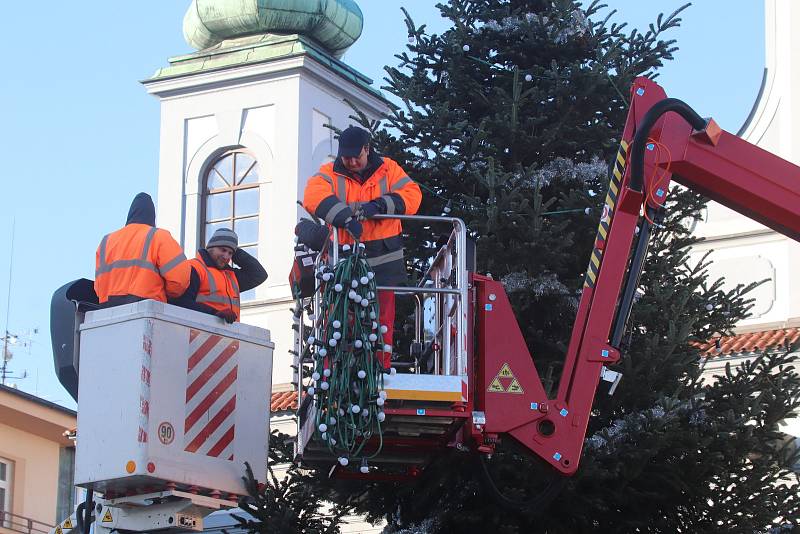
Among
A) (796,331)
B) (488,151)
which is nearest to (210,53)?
(796,331)

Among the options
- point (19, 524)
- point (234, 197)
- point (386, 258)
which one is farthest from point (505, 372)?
point (234, 197)

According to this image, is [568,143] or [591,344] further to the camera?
[568,143]

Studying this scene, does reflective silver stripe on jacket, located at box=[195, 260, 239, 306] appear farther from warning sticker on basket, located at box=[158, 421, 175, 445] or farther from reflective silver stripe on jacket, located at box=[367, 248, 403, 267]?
warning sticker on basket, located at box=[158, 421, 175, 445]

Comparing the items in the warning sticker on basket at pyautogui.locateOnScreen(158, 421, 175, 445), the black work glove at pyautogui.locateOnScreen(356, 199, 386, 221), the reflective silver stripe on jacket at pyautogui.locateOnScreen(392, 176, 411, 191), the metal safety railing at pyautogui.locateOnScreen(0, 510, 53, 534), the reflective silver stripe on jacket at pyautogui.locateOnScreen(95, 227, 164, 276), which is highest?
the metal safety railing at pyautogui.locateOnScreen(0, 510, 53, 534)

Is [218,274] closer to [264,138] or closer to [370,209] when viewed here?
[370,209]

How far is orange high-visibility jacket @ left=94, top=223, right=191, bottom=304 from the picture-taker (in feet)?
41.6

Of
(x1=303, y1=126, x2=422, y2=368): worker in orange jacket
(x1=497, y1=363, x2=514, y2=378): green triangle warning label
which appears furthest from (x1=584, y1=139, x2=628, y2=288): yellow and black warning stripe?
(x1=303, y1=126, x2=422, y2=368): worker in orange jacket

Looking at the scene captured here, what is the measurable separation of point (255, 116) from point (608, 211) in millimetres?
20793

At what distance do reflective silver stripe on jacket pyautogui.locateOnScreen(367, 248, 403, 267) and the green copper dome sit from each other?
21.3 metres

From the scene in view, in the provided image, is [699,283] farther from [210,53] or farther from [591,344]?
[210,53]

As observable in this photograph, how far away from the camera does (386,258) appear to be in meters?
12.7

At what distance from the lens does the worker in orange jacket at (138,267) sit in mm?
12664

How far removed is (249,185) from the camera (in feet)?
106

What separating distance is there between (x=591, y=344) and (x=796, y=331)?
13288 millimetres
